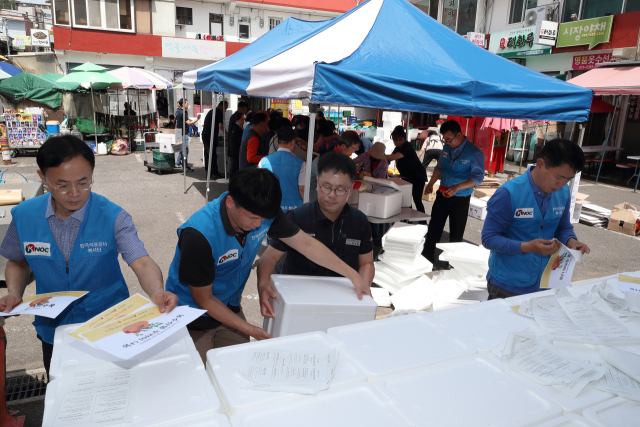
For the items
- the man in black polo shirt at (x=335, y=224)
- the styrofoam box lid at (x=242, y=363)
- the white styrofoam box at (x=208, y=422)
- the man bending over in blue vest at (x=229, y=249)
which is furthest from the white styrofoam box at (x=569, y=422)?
the man in black polo shirt at (x=335, y=224)

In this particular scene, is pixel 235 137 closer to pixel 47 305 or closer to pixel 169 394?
pixel 47 305

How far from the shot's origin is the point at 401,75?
12.6 ft

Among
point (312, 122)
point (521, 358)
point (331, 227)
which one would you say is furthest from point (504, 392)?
point (312, 122)

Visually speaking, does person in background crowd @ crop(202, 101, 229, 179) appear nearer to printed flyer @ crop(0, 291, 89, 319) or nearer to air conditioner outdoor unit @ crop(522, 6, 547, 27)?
printed flyer @ crop(0, 291, 89, 319)

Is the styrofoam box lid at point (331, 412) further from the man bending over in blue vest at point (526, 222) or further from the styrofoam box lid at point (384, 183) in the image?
the styrofoam box lid at point (384, 183)

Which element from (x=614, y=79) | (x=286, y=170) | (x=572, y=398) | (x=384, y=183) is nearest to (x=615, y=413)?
(x=572, y=398)

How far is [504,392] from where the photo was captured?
127cm

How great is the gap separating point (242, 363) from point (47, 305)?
0.82 m

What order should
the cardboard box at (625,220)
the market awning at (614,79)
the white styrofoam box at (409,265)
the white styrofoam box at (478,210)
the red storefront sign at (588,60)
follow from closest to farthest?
the white styrofoam box at (409,265) → the cardboard box at (625,220) → the white styrofoam box at (478,210) → the market awning at (614,79) → the red storefront sign at (588,60)

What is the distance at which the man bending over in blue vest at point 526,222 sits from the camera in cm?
256

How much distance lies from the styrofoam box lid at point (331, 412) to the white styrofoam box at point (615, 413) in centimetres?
53

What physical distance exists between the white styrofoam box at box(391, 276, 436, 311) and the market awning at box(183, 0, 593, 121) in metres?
1.67

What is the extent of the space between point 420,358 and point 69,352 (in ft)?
3.71

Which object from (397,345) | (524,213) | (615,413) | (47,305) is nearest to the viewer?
(615,413)
